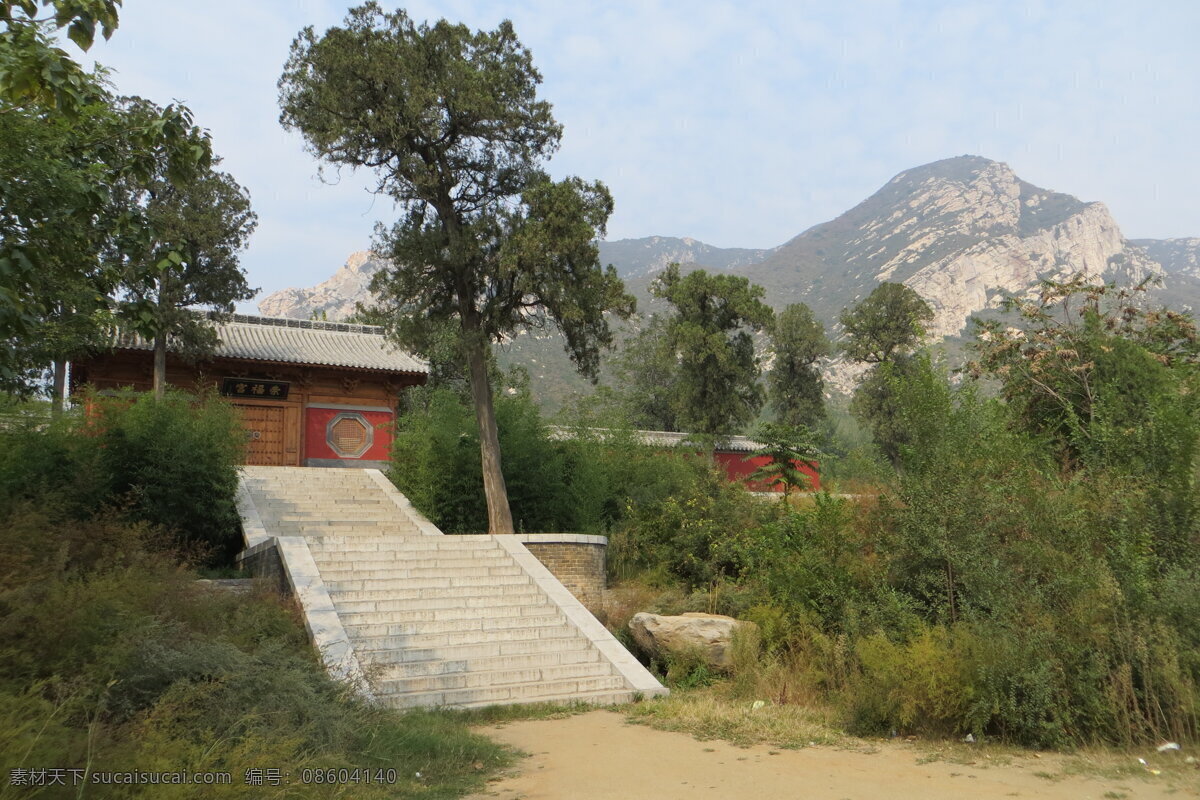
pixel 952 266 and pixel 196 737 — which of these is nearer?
pixel 196 737

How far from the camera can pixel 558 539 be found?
41.3ft

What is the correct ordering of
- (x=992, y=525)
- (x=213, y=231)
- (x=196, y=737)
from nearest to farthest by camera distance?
(x=196, y=737) → (x=992, y=525) → (x=213, y=231)

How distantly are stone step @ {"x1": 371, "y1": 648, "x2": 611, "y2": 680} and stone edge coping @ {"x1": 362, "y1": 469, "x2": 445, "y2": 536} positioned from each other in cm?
486

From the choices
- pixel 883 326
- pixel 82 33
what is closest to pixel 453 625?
pixel 82 33

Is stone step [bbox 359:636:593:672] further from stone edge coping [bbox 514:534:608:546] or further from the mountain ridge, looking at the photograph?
the mountain ridge

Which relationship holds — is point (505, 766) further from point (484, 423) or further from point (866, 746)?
point (484, 423)

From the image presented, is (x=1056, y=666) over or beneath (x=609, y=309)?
beneath

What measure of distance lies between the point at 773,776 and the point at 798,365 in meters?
24.5

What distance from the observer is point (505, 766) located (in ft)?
20.1

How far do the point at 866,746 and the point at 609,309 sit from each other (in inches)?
335

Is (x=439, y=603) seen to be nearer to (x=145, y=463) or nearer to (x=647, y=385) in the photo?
(x=145, y=463)

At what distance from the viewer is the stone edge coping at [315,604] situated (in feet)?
24.7

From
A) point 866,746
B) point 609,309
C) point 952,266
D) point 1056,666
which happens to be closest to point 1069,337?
point 609,309

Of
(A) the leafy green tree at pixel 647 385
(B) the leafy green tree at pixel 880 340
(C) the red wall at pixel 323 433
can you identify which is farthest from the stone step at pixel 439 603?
(A) the leafy green tree at pixel 647 385
